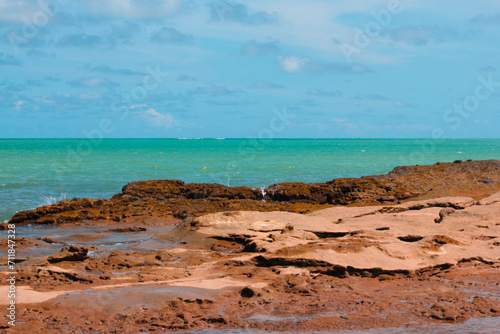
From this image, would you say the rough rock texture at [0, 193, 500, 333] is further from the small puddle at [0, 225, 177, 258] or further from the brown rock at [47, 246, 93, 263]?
the small puddle at [0, 225, 177, 258]

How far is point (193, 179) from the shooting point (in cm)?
3331

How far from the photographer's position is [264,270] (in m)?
8.88

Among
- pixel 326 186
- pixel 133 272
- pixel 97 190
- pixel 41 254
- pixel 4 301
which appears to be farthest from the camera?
pixel 97 190

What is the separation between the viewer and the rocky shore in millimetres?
6672

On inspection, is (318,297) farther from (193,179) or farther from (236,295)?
(193,179)

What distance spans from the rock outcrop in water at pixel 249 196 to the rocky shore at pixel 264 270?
440 millimetres

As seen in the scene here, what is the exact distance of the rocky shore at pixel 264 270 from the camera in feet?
21.9

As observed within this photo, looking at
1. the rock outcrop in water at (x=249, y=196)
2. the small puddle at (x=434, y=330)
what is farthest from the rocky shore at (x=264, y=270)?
the rock outcrop in water at (x=249, y=196)

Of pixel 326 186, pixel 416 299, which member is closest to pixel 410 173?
pixel 326 186

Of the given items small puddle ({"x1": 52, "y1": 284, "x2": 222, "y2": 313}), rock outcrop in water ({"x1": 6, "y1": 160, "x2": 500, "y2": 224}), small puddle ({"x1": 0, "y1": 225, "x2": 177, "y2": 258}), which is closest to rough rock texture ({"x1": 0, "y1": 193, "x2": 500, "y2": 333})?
small puddle ({"x1": 52, "y1": 284, "x2": 222, "y2": 313})

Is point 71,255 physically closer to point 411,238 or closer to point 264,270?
point 264,270

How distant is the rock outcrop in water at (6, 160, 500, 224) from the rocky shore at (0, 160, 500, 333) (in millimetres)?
440

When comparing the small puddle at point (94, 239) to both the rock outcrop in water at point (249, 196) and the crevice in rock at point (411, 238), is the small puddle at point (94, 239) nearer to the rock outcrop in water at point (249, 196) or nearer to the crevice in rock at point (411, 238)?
the rock outcrop in water at point (249, 196)

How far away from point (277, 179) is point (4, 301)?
25788 mm
